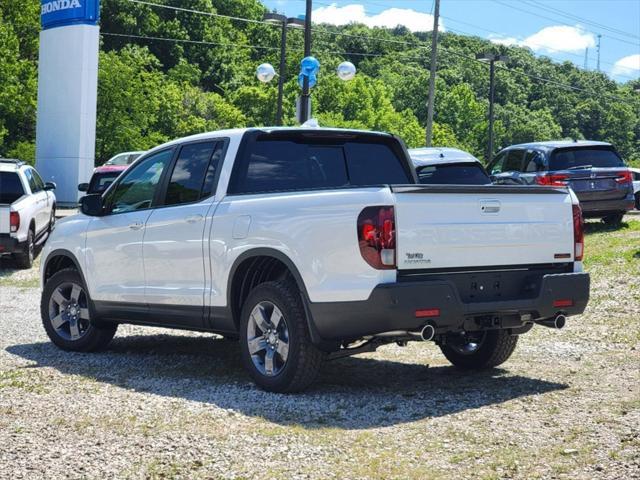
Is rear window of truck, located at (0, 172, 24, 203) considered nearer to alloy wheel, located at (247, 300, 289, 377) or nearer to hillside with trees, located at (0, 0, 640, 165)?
alloy wheel, located at (247, 300, 289, 377)

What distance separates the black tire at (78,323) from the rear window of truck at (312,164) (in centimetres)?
236

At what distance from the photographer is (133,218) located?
354 inches

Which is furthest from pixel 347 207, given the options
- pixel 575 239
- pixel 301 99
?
pixel 301 99

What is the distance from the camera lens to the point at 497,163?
23.0 meters

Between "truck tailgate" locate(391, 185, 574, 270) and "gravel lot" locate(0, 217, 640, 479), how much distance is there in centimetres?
97

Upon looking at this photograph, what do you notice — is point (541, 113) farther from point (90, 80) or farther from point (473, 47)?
point (90, 80)

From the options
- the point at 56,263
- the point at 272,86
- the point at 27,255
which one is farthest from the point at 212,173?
the point at 272,86

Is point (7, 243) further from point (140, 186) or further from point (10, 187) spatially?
point (140, 186)

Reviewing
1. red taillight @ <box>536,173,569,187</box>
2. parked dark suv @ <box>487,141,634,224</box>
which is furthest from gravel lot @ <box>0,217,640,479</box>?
parked dark suv @ <box>487,141,634,224</box>

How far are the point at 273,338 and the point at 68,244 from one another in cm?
306

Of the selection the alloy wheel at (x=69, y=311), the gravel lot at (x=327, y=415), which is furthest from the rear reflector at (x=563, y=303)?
the alloy wheel at (x=69, y=311)

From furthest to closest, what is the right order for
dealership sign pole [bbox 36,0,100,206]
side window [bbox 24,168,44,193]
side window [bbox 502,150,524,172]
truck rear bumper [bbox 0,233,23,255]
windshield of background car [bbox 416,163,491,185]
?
dealership sign pole [bbox 36,0,100,206] → side window [bbox 502,150,524,172] → side window [bbox 24,168,44,193] → truck rear bumper [bbox 0,233,23,255] → windshield of background car [bbox 416,163,491,185]

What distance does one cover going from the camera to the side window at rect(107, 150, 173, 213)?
895 cm

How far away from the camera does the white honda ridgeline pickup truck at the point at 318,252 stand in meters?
6.93
